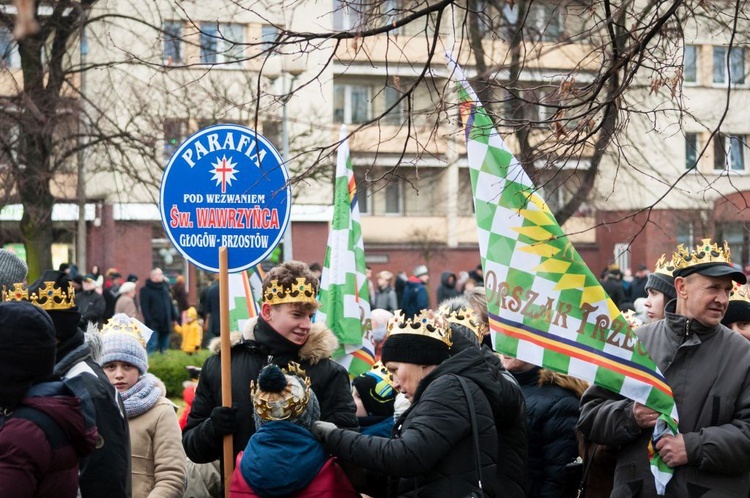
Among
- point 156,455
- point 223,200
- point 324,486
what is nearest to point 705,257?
point 324,486

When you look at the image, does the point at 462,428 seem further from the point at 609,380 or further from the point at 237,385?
the point at 237,385

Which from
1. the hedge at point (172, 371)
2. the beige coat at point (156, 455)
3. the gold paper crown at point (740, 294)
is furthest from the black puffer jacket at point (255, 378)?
the hedge at point (172, 371)

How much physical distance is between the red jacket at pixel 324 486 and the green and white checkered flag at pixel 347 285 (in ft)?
10.1

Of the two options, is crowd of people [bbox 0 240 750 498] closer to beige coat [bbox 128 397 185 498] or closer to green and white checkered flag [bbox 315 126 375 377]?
beige coat [bbox 128 397 185 498]

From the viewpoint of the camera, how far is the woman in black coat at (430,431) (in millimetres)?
4590

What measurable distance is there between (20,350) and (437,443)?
164 cm

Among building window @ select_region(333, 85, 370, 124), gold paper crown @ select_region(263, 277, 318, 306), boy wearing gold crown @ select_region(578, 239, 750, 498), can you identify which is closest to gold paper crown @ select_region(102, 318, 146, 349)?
gold paper crown @ select_region(263, 277, 318, 306)

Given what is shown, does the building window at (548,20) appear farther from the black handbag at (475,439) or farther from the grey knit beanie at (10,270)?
the grey knit beanie at (10,270)

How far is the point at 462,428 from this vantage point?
4625 millimetres

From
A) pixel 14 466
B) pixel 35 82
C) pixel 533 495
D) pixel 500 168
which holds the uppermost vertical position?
pixel 35 82

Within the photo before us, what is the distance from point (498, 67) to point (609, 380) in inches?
58.4

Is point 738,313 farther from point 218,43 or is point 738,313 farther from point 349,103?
point 349,103

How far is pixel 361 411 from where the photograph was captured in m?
6.50

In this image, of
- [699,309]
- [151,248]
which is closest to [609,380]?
[699,309]
